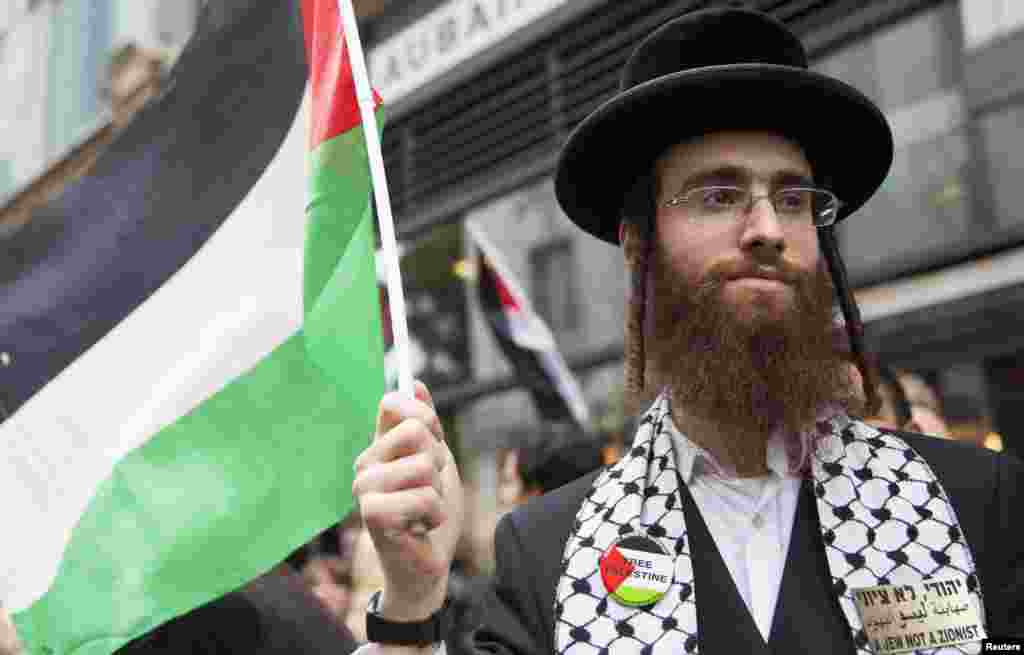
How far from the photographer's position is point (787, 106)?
193cm

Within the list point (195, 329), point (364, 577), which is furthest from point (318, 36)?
point (364, 577)

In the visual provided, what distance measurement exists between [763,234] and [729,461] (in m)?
0.40

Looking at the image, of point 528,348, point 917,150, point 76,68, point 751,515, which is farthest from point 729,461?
point 76,68

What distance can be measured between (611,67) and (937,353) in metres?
2.49

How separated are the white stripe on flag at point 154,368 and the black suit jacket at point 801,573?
68cm

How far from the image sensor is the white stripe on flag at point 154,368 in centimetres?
215

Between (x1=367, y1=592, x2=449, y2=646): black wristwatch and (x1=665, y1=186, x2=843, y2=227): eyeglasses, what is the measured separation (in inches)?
33.1

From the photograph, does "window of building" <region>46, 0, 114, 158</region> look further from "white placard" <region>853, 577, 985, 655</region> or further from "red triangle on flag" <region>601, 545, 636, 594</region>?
"white placard" <region>853, 577, 985, 655</region>

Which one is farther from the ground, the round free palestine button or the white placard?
the round free palestine button

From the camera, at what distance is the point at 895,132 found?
248 inches

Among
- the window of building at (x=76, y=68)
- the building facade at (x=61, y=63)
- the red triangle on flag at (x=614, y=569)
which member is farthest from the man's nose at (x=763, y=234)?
the window of building at (x=76, y=68)

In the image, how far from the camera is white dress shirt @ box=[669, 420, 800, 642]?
1.67 m

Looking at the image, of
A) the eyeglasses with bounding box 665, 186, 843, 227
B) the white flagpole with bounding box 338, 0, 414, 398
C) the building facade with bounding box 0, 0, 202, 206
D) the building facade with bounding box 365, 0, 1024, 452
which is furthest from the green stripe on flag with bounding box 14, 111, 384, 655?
the building facade with bounding box 0, 0, 202, 206

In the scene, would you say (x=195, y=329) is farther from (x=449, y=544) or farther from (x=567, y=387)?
(x=567, y=387)
